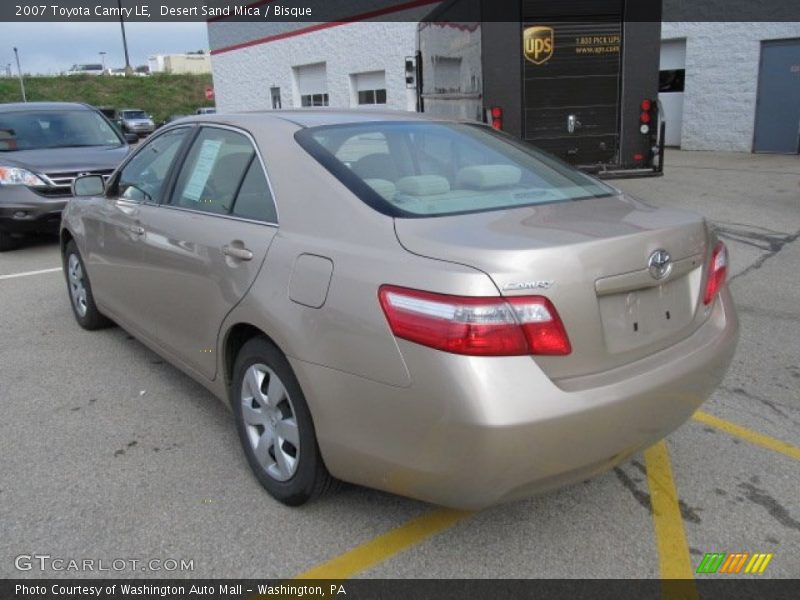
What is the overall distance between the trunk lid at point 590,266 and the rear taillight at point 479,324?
0.13 feet

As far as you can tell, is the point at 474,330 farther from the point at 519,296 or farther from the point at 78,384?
the point at 78,384

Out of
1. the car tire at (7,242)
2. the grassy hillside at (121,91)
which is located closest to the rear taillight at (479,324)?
the car tire at (7,242)

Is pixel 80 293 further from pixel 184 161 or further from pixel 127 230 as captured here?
pixel 184 161

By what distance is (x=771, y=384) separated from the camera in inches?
163

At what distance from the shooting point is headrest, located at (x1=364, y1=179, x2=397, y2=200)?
2.77 meters

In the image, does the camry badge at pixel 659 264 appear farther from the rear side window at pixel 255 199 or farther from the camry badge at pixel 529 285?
the rear side window at pixel 255 199

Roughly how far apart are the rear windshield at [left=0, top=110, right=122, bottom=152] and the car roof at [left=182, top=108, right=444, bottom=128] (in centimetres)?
662

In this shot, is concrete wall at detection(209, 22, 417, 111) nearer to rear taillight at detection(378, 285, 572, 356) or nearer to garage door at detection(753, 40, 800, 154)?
garage door at detection(753, 40, 800, 154)

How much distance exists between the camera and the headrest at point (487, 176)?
307 centimetres

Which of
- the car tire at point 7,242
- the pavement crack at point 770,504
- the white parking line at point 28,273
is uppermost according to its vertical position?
the car tire at point 7,242

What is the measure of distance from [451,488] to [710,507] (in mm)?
Answer: 1311

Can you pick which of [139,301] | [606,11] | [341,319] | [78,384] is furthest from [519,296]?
[606,11]

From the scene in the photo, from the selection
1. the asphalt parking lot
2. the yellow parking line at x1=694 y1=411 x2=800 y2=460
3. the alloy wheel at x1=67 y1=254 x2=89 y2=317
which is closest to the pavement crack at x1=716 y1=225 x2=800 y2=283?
the asphalt parking lot

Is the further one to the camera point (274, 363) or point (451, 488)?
point (274, 363)
